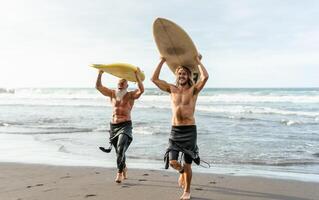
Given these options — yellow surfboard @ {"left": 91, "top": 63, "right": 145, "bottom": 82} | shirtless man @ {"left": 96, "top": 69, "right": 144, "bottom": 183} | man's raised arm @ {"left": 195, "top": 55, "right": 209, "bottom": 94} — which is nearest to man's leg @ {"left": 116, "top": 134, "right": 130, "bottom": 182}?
shirtless man @ {"left": 96, "top": 69, "right": 144, "bottom": 183}

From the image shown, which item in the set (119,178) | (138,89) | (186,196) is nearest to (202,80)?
(186,196)

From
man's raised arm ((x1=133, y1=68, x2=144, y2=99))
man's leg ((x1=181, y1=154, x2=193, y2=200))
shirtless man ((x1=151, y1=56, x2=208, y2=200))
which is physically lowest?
man's leg ((x1=181, y1=154, x2=193, y2=200))

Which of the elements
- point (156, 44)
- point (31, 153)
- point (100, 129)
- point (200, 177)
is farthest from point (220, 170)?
point (100, 129)

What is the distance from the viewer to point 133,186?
720 cm

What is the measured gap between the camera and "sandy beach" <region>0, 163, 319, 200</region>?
6.43 meters

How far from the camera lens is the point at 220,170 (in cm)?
869

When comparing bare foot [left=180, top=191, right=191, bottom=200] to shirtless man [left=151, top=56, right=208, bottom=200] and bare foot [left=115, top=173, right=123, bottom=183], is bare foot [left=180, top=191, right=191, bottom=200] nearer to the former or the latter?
shirtless man [left=151, top=56, right=208, bottom=200]

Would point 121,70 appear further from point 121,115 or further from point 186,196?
point 186,196

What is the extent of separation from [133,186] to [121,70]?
6.84 ft

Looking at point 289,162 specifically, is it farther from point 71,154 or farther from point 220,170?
point 71,154

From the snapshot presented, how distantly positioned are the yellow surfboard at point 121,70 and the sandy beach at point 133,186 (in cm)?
180

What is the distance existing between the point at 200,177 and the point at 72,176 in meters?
2.26

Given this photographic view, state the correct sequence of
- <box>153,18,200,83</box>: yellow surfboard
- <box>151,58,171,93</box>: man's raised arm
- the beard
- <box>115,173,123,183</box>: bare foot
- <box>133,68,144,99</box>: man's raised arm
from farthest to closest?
the beard → <box>133,68,144,99</box>: man's raised arm → <box>115,173,123,183</box>: bare foot → <box>153,18,200,83</box>: yellow surfboard → <box>151,58,171,93</box>: man's raised arm

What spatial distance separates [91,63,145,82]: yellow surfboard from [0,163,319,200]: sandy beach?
5.89 ft
